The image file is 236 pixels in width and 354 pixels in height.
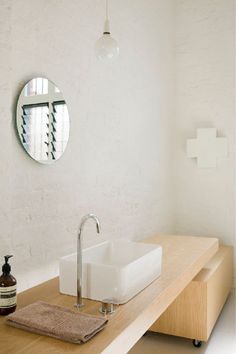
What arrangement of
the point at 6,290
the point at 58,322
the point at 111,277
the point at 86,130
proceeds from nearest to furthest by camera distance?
the point at 58,322
the point at 6,290
the point at 111,277
the point at 86,130

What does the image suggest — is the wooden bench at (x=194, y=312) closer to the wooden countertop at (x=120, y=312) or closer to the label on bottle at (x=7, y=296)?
the wooden countertop at (x=120, y=312)

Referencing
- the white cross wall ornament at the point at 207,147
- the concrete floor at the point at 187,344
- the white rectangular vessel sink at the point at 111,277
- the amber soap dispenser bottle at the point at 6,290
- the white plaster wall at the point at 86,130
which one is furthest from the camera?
the white cross wall ornament at the point at 207,147

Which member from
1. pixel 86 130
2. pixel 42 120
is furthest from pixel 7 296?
pixel 86 130

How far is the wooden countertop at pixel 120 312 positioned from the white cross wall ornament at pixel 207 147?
1.47 meters

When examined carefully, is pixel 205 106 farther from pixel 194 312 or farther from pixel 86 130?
pixel 194 312

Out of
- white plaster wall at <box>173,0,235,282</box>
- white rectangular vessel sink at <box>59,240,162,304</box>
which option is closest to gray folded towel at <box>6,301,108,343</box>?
white rectangular vessel sink at <box>59,240,162,304</box>

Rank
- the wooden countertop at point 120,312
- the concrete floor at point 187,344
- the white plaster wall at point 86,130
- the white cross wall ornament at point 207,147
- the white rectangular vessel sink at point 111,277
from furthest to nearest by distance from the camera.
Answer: the white cross wall ornament at point 207,147 → the concrete floor at point 187,344 → the white plaster wall at point 86,130 → the white rectangular vessel sink at point 111,277 → the wooden countertop at point 120,312

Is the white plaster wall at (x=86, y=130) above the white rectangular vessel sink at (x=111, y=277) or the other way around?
above

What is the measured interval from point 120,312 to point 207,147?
106 inches

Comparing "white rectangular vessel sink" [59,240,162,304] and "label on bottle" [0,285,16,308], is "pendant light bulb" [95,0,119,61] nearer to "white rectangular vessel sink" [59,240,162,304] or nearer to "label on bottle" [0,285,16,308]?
"white rectangular vessel sink" [59,240,162,304]

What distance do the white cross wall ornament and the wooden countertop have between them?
147 centimetres

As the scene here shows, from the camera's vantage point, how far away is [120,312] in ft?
5.18

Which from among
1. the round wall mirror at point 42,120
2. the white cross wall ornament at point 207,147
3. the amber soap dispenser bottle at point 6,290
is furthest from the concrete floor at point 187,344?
the white cross wall ornament at point 207,147

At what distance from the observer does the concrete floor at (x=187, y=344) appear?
2.59m
